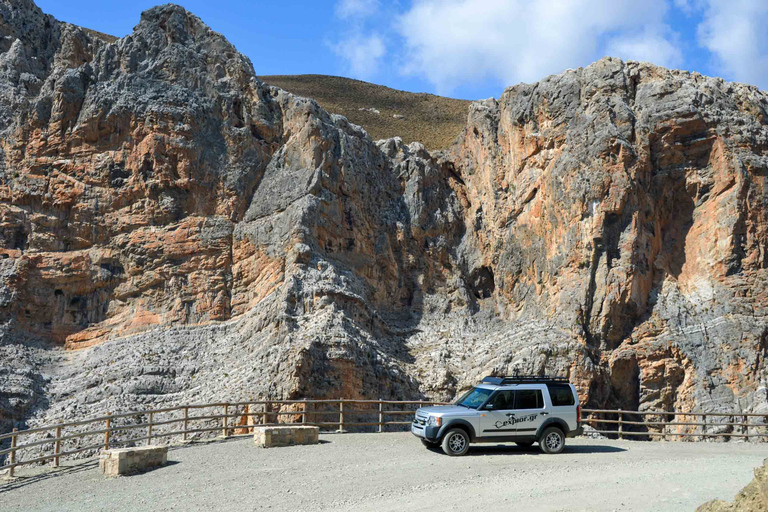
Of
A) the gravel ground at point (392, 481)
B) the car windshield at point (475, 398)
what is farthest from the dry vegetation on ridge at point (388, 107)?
the gravel ground at point (392, 481)

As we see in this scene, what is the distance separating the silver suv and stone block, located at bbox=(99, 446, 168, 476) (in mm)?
7102

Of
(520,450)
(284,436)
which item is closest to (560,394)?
(520,450)

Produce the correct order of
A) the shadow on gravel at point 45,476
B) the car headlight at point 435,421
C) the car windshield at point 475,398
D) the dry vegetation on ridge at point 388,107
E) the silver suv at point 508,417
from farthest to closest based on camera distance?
1. the dry vegetation on ridge at point 388,107
2. the car windshield at point 475,398
3. the silver suv at point 508,417
4. the car headlight at point 435,421
5. the shadow on gravel at point 45,476

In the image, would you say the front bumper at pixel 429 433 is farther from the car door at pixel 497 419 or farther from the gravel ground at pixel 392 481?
the car door at pixel 497 419

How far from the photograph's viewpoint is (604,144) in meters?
36.6

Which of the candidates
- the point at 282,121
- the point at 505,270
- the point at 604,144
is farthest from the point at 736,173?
the point at 282,121

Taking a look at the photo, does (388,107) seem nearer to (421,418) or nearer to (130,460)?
(421,418)

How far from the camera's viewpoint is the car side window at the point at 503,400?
60.6 feet

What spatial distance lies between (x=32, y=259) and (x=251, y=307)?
12.9 metres

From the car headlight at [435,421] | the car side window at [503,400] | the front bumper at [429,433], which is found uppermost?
the car side window at [503,400]

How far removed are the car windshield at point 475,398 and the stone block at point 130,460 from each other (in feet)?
27.7

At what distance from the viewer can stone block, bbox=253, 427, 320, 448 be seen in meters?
20.3

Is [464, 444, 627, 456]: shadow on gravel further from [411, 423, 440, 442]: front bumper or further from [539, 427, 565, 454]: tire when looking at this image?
[411, 423, 440, 442]: front bumper

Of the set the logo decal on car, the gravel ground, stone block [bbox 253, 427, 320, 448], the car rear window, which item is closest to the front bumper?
the gravel ground
